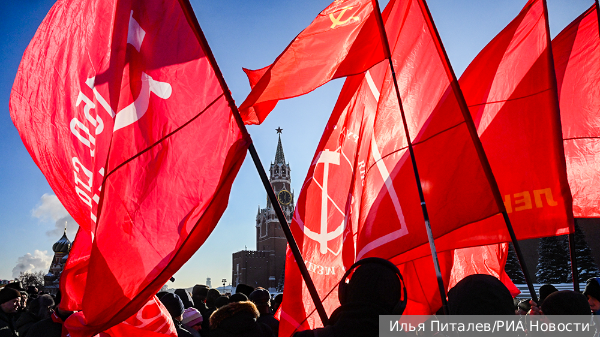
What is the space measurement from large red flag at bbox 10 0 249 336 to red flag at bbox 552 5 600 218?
13.3 feet

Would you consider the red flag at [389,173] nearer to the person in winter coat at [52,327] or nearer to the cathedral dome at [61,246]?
the person in winter coat at [52,327]

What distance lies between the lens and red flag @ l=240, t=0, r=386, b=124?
3.20 metres

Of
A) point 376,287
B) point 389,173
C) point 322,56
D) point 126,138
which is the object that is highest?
point 322,56

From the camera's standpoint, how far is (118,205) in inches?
109

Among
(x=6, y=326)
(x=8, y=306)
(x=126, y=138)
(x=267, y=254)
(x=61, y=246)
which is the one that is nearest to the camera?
(x=126, y=138)

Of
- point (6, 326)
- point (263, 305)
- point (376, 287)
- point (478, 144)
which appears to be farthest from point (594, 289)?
point (6, 326)

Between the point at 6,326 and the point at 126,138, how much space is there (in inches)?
124

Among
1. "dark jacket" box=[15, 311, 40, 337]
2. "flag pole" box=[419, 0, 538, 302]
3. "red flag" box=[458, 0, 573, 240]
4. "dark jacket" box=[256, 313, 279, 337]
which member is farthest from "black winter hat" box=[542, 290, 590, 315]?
"dark jacket" box=[15, 311, 40, 337]

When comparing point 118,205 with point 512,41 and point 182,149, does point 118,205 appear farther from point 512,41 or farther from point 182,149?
point 512,41

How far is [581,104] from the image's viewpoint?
15.6 feet

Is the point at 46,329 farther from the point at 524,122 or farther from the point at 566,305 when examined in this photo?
the point at 524,122

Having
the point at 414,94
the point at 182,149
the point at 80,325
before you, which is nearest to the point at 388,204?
the point at 414,94

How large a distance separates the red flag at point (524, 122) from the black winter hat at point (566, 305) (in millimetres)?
1020

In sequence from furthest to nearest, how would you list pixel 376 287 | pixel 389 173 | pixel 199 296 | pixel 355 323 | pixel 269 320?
1. pixel 199 296
2. pixel 269 320
3. pixel 389 173
4. pixel 376 287
5. pixel 355 323
